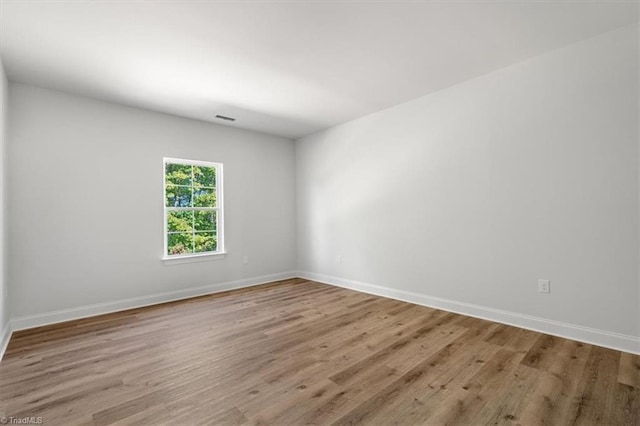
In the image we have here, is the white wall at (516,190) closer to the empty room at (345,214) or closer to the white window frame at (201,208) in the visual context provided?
the empty room at (345,214)

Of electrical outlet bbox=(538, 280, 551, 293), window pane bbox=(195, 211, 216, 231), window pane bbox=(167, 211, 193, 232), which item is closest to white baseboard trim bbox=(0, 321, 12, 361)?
window pane bbox=(167, 211, 193, 232)

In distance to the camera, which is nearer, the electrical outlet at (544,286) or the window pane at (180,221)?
the electrical outlet at (544,286)

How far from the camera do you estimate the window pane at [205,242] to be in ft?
14.9

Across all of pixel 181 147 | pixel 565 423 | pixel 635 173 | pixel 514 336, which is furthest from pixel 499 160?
pixel 181 147

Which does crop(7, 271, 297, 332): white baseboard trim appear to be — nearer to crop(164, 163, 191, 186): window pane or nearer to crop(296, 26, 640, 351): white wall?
crop(164, 163, 191, 186): window pane

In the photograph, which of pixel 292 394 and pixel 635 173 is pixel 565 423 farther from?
pixel 635 173

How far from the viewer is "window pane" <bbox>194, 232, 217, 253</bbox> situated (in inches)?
179

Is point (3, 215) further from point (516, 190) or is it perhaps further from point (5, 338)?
point (516, 190)

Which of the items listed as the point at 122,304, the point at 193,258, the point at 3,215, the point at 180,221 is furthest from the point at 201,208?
the point at 3,215

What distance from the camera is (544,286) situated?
9.25 feet

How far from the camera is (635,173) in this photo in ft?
7.81

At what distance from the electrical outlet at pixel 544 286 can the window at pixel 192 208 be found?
409 cm

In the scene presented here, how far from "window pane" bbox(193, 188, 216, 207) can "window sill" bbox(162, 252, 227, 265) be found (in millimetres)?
766

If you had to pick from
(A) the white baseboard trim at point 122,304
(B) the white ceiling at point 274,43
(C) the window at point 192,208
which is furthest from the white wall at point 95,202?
(B) the white ceiling at point 274,43
